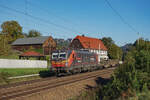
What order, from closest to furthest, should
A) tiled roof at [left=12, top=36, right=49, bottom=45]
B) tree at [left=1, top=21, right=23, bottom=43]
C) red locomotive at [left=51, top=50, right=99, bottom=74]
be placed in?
red locomotive at [left=51, top=50, right=99, bottom=74] → tiled roof at [left=12, top=36, right=49, bottom=45] → tree at [left=1, top=21, right=23, bottom=43]

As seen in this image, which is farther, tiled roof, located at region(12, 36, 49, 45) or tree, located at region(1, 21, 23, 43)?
tree, located at region(1, 21, 23, 43)

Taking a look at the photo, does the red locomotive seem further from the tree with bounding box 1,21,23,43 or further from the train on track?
the tree with bounding box 1,21,23,43

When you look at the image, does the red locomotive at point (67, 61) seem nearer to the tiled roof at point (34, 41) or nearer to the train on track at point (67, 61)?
the train on track at point (67, 61)

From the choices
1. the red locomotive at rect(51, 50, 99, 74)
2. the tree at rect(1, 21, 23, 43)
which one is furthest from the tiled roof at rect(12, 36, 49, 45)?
the red locomotive at rect(51, 50, 99, 74)

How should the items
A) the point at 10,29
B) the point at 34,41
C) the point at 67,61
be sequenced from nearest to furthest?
the point at 67,61
the point at 34,41
the point at 10,29

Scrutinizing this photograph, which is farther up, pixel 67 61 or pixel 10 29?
pixel 10 29

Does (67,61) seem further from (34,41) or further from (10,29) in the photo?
(10,29)

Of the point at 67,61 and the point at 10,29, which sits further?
the point at 10,29

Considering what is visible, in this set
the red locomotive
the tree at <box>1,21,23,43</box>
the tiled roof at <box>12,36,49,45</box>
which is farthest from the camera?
the tree at <box>1,21,23,43</box>

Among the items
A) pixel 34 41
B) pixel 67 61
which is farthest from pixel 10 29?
pixel 67 61

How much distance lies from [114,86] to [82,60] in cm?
1330

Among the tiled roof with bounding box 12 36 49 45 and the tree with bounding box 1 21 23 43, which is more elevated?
the tree with bounding box 1 21 23 43

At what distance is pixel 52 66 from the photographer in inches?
823

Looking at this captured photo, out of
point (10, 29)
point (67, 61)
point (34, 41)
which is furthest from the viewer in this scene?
point (10, 29)
